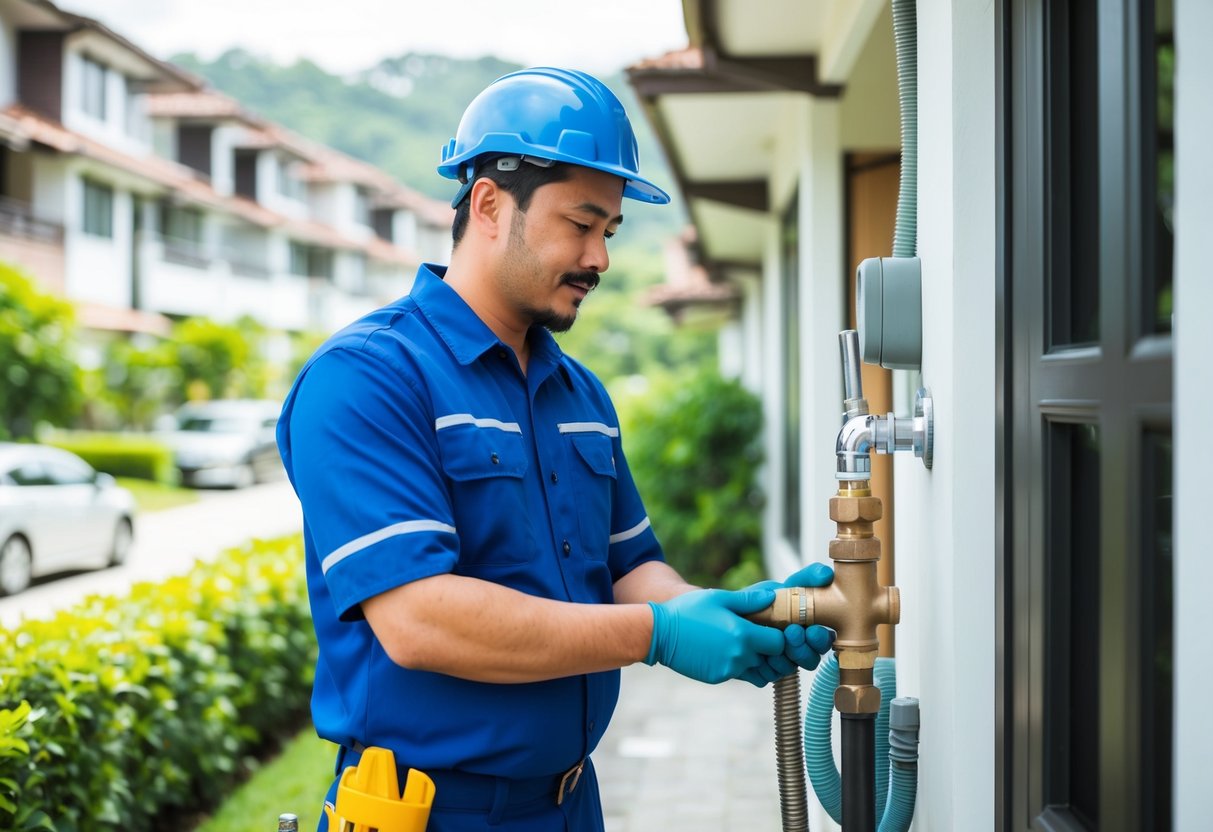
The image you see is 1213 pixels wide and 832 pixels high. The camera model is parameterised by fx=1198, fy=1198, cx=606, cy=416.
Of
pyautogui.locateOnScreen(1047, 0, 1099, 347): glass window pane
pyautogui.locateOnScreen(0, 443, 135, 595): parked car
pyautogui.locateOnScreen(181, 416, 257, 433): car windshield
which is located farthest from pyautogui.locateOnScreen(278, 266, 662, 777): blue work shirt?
pyautogui.locateOnScreen(181, 416, 257, 433): car windshield

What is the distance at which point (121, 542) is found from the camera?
13.6 m

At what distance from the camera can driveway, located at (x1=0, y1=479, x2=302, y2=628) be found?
37.2 feet

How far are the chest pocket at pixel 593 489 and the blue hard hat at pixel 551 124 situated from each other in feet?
1.58

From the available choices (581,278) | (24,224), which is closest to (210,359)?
(24,224)

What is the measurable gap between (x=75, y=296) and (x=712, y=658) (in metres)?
24.7

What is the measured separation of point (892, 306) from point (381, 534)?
1.02m

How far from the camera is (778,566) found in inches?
304

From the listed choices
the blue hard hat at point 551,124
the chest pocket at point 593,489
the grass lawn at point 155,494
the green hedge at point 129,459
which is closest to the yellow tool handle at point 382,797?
the chest pocket at point 593,489

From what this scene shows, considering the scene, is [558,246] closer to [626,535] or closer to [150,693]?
[626,535]

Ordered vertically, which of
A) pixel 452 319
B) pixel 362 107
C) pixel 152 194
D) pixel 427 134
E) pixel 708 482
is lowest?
pixel 708 482

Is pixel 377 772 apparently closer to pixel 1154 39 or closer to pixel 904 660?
pixel 904 660

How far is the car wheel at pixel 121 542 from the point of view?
13429 millimetres

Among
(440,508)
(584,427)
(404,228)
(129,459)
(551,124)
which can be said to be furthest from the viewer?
(404,228)

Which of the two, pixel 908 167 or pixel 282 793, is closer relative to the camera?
pixel 908 167
